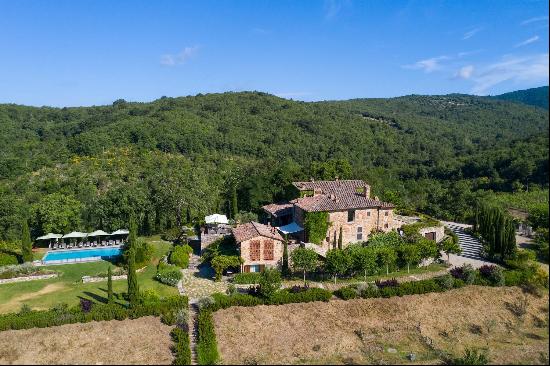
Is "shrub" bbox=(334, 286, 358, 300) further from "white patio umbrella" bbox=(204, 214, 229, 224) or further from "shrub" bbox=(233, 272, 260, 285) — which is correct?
"white patio umbrella" bbox=(204, 214, 229, 224)

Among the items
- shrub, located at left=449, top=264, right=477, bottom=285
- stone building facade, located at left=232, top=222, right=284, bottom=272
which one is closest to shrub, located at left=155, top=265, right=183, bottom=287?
stone building facade, located at left=232, top=222, right=284, bottom=272

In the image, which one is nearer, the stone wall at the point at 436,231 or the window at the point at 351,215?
the window at the point at 351,215

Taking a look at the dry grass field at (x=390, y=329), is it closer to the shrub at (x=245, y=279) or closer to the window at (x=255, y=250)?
the shrub at (x=245, y=279)

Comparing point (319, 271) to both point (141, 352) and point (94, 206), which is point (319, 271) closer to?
point (141, 352)

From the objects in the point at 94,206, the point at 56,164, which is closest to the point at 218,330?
the point at 94,206

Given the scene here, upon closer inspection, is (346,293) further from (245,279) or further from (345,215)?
(345,215)

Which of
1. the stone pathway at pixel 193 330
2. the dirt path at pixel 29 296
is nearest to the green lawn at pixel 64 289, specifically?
the dirt path at pixel 29 296
